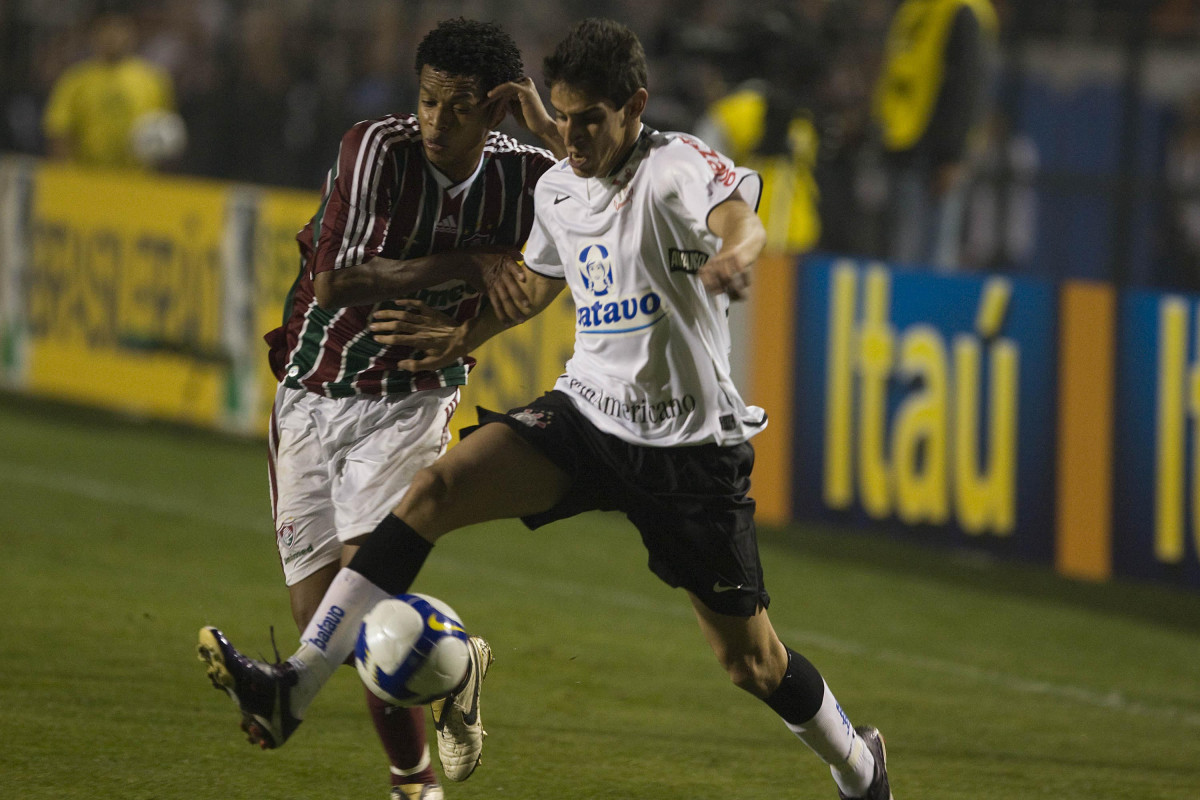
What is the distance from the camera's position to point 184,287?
11352 mm

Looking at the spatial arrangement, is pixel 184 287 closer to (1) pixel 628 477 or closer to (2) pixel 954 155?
(2) pixel 954 155

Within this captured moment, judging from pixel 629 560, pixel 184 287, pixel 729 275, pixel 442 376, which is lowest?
pixel 629 560

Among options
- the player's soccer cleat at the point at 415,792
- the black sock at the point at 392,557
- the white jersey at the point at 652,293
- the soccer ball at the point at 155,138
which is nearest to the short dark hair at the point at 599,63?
the white jersey at the point at 652,293

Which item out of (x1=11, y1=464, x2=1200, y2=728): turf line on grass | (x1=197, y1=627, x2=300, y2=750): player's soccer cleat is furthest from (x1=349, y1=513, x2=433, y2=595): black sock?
(x1=11, y1=464, x2=1200, y2=728): turf line on grass

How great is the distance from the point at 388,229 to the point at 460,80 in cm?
43

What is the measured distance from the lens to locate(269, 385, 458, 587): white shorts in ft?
14.4

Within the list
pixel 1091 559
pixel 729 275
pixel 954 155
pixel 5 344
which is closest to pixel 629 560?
pixel 1091 559

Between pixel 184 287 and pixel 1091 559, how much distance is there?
6.08 m

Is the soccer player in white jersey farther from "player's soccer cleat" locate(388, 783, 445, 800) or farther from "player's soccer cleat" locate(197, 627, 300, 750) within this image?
"player's soccer cleat" locate(388, 783, 445, 800)

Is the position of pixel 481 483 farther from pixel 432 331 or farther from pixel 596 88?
pixel 596 88

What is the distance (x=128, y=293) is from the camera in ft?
38.3

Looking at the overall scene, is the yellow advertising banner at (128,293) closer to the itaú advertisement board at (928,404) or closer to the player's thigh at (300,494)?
the itaú advertisement board at (928,404)

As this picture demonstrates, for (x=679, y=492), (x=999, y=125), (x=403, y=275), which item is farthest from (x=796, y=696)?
(x=999, y=125)

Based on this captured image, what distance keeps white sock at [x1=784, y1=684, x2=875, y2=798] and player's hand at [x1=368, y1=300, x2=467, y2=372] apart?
3.99ft
